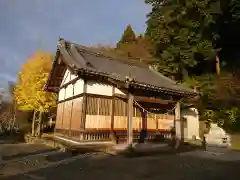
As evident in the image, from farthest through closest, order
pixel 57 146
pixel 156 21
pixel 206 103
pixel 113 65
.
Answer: pixel 156 21, pixel 206 103, pixel 113 65, pixel 57 146

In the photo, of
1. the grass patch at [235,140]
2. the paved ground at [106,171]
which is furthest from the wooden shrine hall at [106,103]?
the grass patch at [235,140]

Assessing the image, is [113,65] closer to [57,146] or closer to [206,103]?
[57,146]

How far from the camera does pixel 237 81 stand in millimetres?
16781

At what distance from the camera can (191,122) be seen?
21.6 meters

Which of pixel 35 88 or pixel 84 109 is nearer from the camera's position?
pixel 84 109

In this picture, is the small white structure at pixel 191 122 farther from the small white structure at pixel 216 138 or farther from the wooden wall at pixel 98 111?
the small white structure at pixel 216 138

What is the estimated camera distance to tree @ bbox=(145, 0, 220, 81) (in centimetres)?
1945

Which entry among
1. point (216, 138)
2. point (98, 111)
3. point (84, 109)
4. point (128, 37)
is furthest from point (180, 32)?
point (128, 37)

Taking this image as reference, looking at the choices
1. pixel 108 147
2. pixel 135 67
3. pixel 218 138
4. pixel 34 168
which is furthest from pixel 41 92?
pixel 218 138

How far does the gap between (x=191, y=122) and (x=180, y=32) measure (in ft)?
29.2

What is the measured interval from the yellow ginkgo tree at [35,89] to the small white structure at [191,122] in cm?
1344

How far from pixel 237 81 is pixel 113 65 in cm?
978

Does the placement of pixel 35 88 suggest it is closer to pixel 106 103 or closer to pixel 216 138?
pixel 106 103

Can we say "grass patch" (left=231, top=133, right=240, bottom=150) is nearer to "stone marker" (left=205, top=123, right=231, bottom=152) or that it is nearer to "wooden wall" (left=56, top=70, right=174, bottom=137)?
"stone marker" (left=205, top=123, right=231, bottom=152)
